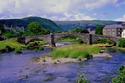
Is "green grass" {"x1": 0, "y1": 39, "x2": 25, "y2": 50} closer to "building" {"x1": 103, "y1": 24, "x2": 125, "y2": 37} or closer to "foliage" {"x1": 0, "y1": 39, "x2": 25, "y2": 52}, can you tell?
"foliage" {"x1": 0, "y1": 39, "x2": 25, "y2": 52}

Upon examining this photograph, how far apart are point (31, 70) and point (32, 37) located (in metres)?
67.7

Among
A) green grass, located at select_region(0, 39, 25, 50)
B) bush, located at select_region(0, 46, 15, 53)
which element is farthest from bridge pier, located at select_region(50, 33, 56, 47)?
bush, located at select_region(0, 46, 15, 53)

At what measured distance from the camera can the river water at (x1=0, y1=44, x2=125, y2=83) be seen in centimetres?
5756

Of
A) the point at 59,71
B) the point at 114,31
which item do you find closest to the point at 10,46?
the point at 59,71

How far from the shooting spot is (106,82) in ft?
174

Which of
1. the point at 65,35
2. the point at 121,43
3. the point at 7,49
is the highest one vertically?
the point at 65,35

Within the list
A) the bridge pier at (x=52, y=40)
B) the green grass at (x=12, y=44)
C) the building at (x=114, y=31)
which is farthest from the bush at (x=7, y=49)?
the building at (x=114, y=31)

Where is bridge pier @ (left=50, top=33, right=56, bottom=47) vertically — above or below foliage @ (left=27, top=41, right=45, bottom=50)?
above

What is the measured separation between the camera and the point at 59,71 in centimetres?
6719

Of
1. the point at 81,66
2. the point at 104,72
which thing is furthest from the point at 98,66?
the point at 104,72

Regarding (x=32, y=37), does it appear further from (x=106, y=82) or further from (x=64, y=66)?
(x=106, y=82)

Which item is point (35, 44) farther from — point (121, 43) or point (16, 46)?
point (121, 43)

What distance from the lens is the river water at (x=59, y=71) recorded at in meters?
57.6

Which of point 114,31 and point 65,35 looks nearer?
point 65,35
